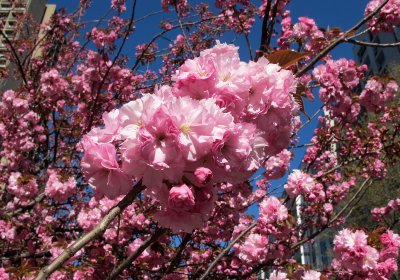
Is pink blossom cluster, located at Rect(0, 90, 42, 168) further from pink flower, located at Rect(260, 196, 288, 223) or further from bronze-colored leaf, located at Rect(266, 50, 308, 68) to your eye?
bronze-colored leaf, located at Rect(266, 50, 308, 68)

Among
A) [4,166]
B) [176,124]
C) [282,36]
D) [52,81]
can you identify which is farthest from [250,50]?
[4,166]

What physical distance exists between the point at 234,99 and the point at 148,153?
0.37 meters

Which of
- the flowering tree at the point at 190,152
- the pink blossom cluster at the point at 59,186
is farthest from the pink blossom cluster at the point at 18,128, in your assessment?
the pink blossom cluster at the point at 59,186

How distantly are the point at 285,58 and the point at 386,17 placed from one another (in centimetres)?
296

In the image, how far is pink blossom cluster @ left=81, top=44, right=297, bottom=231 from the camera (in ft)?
3.32

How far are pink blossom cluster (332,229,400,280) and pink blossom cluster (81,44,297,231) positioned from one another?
2.28 meters

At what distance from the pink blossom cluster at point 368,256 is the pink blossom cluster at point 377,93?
2.00 m

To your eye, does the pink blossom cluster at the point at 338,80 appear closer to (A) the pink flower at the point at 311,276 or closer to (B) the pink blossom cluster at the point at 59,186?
(A) the pink flower at the point at 311,276

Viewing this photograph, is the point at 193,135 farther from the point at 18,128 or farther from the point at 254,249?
the point at 18,128

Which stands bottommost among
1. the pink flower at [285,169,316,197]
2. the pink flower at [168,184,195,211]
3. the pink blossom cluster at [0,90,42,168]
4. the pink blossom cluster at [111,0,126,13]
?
the pink flower at [168,184,195,211]

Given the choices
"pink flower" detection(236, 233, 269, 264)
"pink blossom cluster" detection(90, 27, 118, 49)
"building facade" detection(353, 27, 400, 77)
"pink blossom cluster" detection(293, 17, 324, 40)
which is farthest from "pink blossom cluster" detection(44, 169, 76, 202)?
"building facade" detection(353, 27, 400, 77)

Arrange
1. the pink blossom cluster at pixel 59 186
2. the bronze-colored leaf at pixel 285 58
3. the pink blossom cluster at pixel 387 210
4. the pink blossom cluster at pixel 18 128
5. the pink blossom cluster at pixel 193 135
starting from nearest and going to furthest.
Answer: the pink blossom cluster at pixel 193 135
the bronze-colored leaf at pixel 285 58
the pink blossom cluster at pixel 59 186
the pink blossom cluster at pixel 18 128
the pink blossom cluster at pixel 387 210

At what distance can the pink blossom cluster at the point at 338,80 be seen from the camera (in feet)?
13.7

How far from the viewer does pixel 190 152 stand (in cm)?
101
